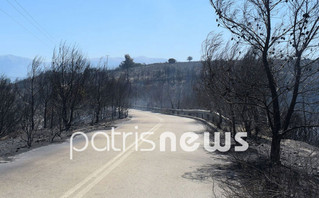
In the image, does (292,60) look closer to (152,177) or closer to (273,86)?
(273,86)

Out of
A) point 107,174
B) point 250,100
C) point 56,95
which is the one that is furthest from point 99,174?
point 56,95

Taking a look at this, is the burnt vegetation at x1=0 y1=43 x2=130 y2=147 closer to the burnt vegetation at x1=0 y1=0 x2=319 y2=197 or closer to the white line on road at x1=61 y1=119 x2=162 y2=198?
the burnt vegetation at x1=0 y1=0 x2=319 y2=197

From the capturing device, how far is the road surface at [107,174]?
614 cm

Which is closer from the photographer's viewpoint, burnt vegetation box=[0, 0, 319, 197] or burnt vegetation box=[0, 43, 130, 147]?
burnt vegetation box=[0, 0, 319, 197]

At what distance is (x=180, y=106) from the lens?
57094mm

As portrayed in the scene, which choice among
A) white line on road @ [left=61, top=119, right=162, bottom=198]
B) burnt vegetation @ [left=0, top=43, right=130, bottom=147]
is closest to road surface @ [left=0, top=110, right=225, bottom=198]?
white line on road @ [left=61, top=119, right=162, bottom=198]

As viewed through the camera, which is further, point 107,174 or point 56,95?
point 56,95

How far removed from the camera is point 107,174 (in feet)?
25.0

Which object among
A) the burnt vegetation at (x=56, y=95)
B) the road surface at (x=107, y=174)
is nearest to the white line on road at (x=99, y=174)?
the road surface at (x=107, y=174)

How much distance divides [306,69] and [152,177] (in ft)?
13.6

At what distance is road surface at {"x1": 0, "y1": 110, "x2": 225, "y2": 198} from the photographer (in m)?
6.14

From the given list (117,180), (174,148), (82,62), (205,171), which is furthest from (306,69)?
(82,62)

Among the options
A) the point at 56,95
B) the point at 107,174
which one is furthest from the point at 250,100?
the point at 56,95

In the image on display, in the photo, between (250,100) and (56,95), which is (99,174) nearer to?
(250,100)
